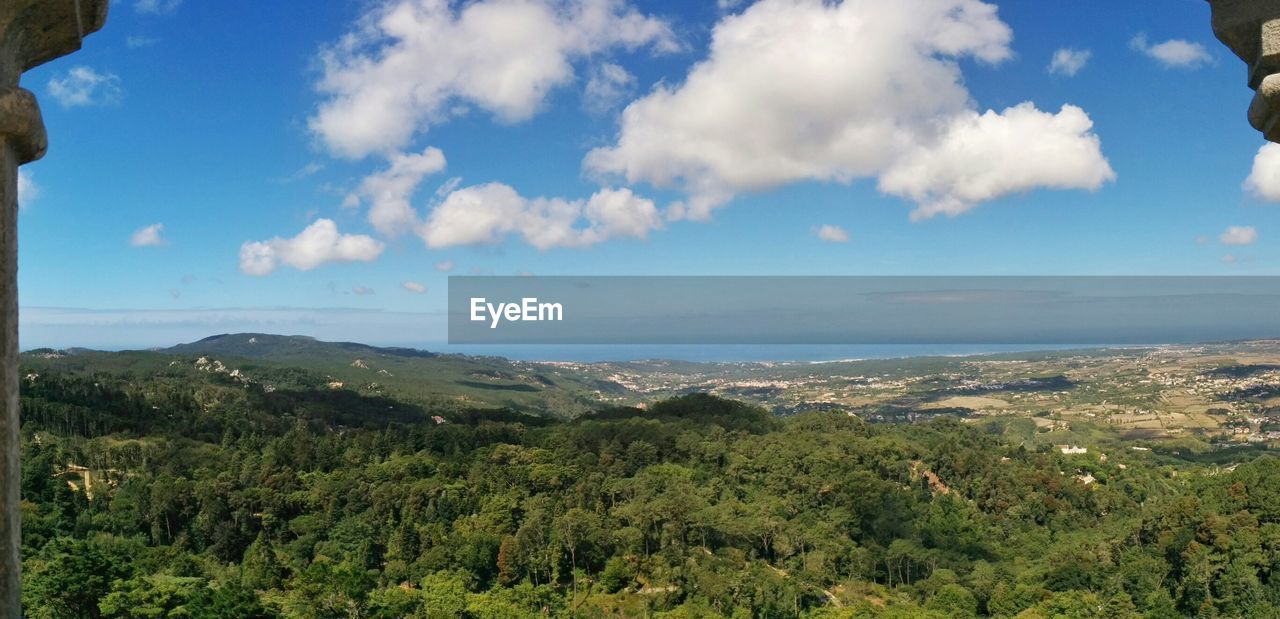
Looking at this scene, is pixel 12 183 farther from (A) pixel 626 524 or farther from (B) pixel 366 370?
(B) pixel 366 370

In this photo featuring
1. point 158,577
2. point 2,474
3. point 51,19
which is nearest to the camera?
point 2,474

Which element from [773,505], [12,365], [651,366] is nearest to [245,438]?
[773,505]

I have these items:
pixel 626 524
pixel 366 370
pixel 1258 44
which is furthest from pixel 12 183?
pixel 366 370

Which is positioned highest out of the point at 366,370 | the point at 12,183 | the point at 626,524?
the point at 12,183

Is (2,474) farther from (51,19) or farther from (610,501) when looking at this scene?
(610,501)

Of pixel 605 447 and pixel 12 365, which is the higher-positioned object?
pixel 12 365

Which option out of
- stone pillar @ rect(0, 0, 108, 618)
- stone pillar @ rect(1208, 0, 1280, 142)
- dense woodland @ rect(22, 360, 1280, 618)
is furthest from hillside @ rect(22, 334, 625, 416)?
stone pillar @ rect(1208, 0, 1280, 142)
